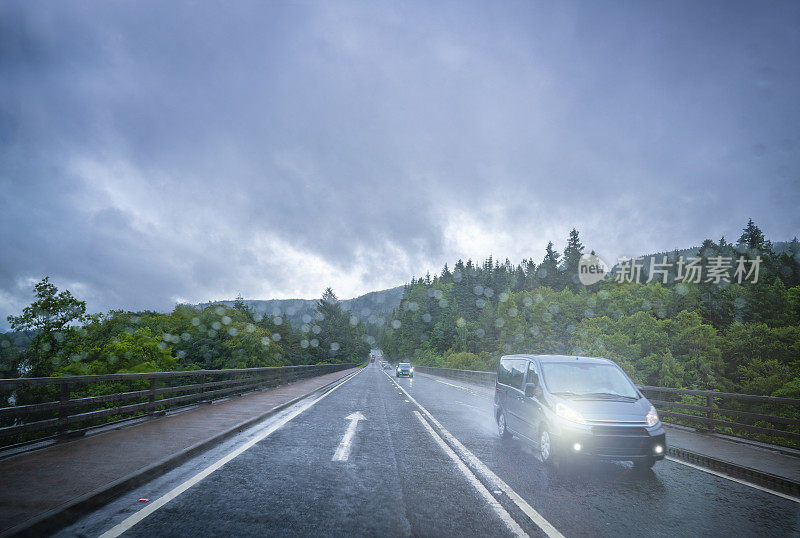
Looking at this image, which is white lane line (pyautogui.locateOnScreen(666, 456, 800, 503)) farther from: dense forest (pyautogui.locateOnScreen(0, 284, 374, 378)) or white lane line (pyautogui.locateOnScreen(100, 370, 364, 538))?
dense forest (pyautogui.locateOnScreen(0, 284, 374, 378))

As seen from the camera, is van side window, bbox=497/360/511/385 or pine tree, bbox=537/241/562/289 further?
pine tree, bbox=537/241/562/289

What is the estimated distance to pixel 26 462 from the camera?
5699 millimetres

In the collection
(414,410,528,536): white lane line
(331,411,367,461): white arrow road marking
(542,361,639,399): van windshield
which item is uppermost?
(542,361,639,399): van windshield

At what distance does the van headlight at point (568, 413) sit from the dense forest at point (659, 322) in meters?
36.9

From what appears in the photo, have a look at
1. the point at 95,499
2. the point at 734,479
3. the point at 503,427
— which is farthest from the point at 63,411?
the point at 734,479

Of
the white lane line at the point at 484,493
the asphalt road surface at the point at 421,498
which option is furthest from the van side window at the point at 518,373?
the white lane line at the point at 484,493

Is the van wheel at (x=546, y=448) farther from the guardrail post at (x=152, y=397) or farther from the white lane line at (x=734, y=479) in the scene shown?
the guardrail post at (x=152, y=397)

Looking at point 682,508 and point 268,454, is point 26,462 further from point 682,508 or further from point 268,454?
point 682,508

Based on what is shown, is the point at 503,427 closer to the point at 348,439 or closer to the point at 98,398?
the point at 348,439

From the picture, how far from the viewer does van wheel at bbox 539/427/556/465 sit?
253 inches

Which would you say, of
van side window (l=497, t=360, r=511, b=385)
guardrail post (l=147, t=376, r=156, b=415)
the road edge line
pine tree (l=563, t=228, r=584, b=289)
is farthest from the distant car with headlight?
pine tree (l=563, t=228, r=584, b=289)

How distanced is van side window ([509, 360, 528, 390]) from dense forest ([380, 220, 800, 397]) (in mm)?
34454

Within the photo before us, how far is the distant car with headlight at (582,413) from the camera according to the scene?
6023 millimetres

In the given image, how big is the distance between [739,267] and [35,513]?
254 ft
